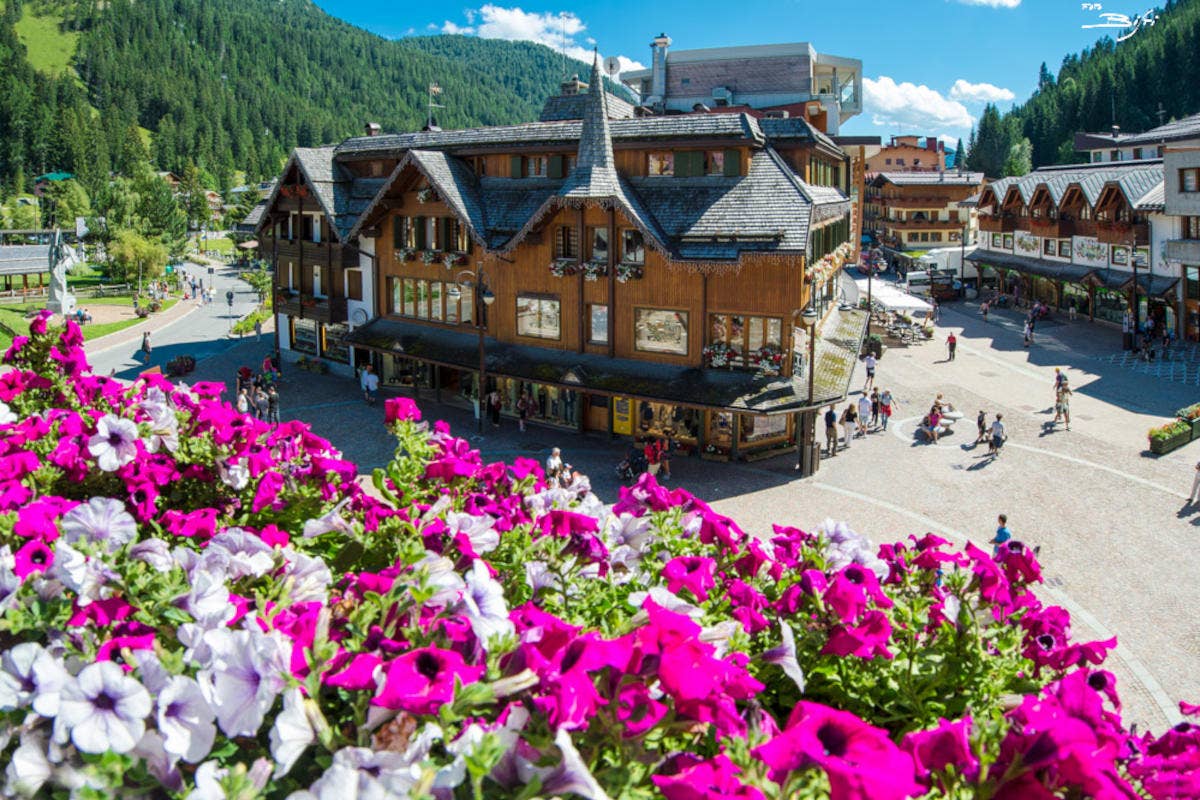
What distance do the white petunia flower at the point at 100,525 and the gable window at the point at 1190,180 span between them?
57.0 metres

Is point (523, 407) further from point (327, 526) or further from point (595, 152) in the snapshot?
point (327, 526)

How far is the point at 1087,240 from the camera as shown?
63.1 m

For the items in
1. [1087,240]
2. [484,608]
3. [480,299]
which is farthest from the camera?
[1087,240]

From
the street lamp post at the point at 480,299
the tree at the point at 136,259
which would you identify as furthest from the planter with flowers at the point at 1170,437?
the tree at the point at 136,259

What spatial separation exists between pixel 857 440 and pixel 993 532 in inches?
380

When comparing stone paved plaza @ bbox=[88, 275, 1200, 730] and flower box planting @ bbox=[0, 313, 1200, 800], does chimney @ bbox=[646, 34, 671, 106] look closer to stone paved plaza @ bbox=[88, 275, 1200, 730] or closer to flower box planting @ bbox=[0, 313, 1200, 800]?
stone paved plaza @ bbox=[88, 275, 1200, 730]

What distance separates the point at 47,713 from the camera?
4699 mm

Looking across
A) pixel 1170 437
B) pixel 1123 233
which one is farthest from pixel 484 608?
pixel 1123 233

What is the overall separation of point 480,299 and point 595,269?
5.59 meters

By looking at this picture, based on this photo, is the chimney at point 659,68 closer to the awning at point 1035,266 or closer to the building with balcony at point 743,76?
the building with balcony at point 743,76

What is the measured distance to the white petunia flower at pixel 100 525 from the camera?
6914 mm

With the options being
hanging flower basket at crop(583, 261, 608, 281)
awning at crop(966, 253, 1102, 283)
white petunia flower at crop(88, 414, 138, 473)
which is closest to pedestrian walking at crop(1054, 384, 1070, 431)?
hanging flower basket at crop(583, 261, 608, 281)

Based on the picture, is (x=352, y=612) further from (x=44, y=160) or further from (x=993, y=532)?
(x=44, y=160)

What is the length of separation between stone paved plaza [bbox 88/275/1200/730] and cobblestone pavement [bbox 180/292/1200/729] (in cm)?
6
